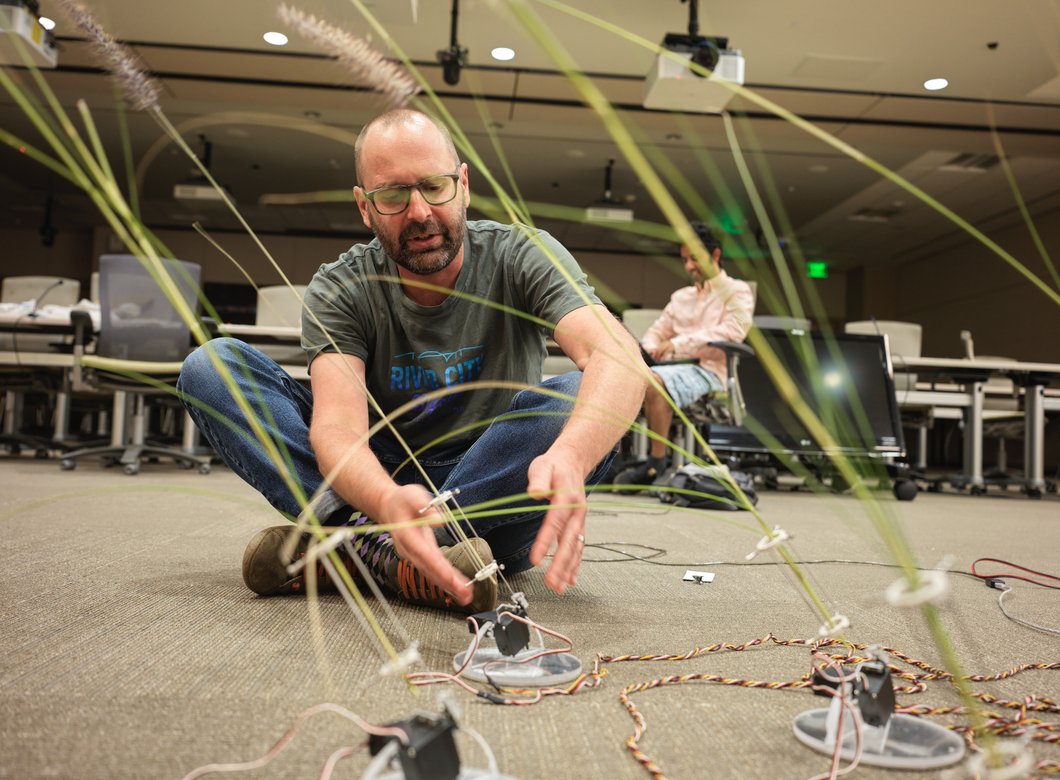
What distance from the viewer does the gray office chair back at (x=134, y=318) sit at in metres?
4.00

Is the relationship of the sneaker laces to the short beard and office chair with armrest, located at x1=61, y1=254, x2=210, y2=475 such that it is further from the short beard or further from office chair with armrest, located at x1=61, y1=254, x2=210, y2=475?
office chair with armrest, located at x1=61, y1=254, x2=210, y2=475

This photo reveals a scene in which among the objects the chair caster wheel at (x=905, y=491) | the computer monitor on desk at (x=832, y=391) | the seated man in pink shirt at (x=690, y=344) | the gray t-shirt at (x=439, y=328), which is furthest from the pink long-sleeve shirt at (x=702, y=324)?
the gray t-shirt at (x=439, y=328)

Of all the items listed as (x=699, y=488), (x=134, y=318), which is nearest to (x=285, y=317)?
(x=134, y=318)

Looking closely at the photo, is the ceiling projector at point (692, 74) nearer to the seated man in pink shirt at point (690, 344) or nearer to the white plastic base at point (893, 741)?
the seated man in pink shirt at point (690, 344)

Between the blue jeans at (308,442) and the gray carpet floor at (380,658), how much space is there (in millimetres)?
125

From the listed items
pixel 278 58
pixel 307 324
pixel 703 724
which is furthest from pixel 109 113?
pixel 703 724

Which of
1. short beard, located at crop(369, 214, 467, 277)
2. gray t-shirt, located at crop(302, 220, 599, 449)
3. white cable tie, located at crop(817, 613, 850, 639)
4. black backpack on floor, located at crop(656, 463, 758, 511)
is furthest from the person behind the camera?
black backpack on floor, located at crop(656, 463, 758, 511)

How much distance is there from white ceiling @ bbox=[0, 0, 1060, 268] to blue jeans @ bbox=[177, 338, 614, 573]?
1.77m

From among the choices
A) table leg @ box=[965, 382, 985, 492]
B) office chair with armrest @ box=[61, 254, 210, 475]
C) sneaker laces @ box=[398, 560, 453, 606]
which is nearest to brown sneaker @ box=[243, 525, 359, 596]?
sneaker laces @ box=[398, 560, 453, 606]

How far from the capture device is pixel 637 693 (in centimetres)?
82

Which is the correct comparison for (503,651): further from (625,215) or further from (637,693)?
(625,215)

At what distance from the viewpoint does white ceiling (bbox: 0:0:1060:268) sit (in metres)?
4.73

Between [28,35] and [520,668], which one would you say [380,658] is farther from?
[28,35]

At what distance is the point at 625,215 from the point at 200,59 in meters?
3.63
